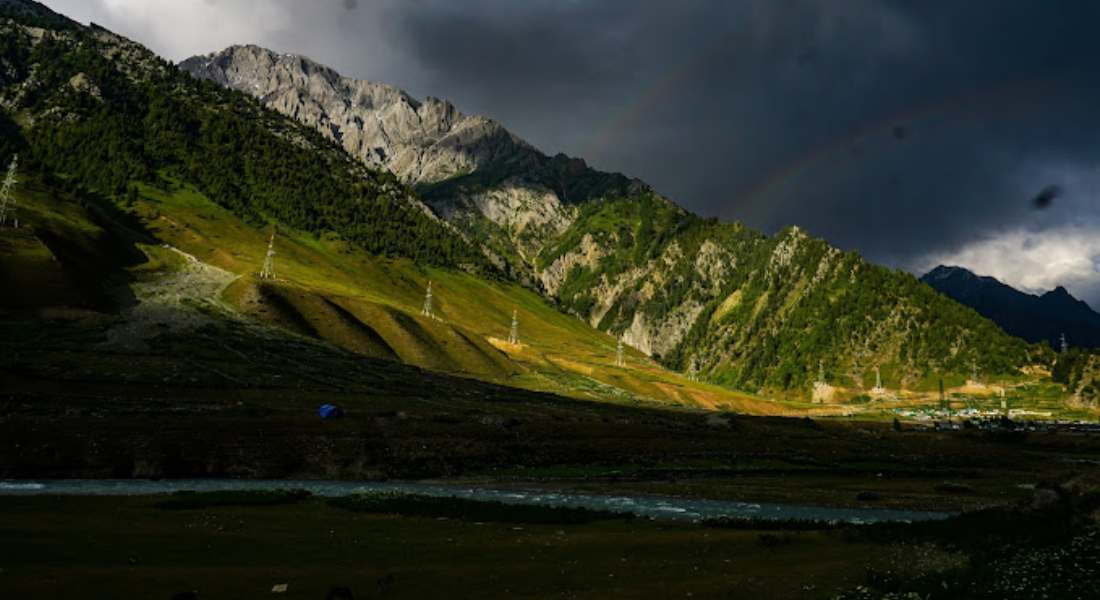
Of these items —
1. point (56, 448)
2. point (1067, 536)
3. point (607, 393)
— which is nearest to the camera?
point (1067, 536)

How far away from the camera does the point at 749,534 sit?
110ft

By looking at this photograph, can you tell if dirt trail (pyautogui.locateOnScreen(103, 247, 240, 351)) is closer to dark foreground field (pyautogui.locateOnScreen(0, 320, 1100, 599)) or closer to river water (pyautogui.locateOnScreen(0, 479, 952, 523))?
dark foreground field (pyautogui.locateOnScreen(0, 320, 1100, 599))

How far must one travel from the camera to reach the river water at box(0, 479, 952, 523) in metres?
45.5

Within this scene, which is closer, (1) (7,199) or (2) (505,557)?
(2) (505,557)

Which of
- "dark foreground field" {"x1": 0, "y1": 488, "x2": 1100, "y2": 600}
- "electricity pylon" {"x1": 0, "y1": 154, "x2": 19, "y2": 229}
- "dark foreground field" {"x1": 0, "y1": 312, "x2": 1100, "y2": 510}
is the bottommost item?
"dark foreground field" {"x1": 0, "y1": 312, "x2": 1100, "y2": 510}

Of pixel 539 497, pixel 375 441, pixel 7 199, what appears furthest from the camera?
pixel 7 199

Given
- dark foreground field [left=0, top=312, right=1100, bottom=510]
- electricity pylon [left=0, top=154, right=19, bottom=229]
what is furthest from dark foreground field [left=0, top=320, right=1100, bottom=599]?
electricity pylon [left=0, top=154, right=19, bottom=229]

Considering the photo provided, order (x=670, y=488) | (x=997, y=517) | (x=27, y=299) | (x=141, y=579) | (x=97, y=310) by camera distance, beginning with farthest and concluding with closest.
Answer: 1. (x=97, y=310)
2. (x=27, y=299)
3. (x=670, y=488)
4. (x=997, y=517)
5. (x=141, y=579)

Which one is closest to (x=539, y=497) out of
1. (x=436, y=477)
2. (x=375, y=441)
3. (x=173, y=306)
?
(x=436, y=477)

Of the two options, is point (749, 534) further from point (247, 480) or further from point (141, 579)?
point (247, 480)

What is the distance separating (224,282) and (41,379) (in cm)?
9965

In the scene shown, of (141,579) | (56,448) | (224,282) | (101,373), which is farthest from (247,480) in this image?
(224,282)

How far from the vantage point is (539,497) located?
53812 mm

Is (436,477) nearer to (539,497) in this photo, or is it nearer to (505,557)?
(539,497)
